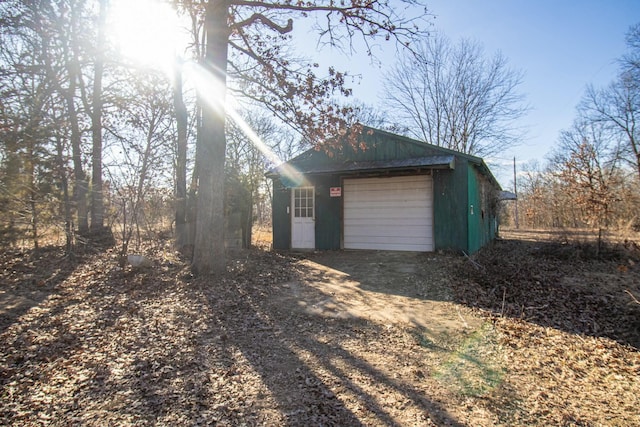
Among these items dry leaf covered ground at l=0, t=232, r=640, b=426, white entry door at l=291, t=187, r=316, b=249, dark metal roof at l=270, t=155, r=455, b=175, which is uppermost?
dark metal roof at l=270, t=155, r=455, b=175

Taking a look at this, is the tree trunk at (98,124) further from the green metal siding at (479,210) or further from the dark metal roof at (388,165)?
the green metal siding at (479,210)

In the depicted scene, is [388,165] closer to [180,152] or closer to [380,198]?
[380,198]

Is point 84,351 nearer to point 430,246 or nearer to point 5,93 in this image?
point 5,93

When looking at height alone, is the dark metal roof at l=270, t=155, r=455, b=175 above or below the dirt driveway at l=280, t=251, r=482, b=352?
above

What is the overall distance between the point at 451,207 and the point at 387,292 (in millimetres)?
4313

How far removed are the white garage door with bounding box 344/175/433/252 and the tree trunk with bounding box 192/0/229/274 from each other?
485 cm

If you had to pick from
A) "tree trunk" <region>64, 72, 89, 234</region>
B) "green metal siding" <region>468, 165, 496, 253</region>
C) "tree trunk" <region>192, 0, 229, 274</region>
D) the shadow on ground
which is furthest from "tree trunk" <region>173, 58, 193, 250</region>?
"green metal siding" <region>468, 165, 496, 253</region>

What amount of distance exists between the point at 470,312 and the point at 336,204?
6.05 metres

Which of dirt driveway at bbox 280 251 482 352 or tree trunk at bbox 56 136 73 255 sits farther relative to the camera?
tree trunk at bbox 56 136 73 255

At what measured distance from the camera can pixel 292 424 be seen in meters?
2.30

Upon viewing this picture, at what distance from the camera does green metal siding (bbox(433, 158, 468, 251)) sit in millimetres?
9039

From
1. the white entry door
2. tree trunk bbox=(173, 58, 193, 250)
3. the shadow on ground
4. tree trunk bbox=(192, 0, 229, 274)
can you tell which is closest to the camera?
the shadow on ground

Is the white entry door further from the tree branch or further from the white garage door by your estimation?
the tree branch

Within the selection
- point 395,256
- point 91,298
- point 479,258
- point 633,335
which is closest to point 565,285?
point 479,258
